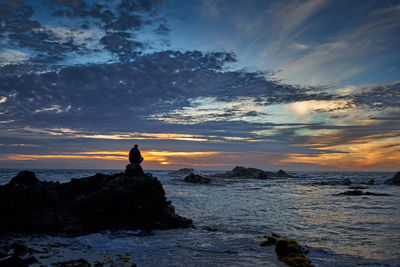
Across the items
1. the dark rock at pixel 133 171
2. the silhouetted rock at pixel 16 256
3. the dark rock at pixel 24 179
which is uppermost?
the dark rock at pixel 133 171

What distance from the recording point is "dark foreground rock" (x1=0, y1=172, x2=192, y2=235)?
13859 millimetres

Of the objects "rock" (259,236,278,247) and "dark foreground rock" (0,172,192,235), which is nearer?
"rock" (259,236,278,247)

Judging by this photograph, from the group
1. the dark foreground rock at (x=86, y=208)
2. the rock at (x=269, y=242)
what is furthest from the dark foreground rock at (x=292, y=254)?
the dark foreground rock at (x=86, y=208)

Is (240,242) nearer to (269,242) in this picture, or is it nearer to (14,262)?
(269,242)

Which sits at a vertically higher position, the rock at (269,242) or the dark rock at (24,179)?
the dark rock at (24,179)

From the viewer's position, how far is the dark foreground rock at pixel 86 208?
45.5 ft

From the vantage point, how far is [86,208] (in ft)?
50.4

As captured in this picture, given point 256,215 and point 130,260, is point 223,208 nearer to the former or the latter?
point 256,215

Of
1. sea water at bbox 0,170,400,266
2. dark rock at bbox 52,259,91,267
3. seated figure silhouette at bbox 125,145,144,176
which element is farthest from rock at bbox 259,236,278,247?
seated figure silhouette at bbox 125,145,144,176

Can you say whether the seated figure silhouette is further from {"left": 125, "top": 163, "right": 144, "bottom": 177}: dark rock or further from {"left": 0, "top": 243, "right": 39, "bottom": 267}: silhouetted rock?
{"left": 0, "top": 243, "right": 39, "bottom": 267}: silhouetted rock

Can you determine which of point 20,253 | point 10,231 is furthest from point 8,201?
point 20,253

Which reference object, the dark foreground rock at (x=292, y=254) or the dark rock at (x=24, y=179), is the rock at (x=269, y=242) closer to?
the dark foreground rock at (x=292, y=254)

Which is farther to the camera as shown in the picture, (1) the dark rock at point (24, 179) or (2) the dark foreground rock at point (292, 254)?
(1) the dark rock at point (24, 179)

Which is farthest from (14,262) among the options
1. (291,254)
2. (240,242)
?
(291,254)
